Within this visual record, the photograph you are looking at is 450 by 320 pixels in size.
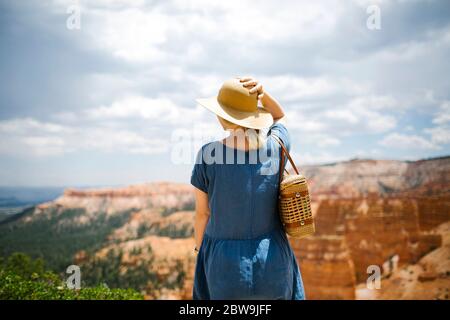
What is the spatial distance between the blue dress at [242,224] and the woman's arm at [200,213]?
0.16 feet

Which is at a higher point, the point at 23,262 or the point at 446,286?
the point at 23,262

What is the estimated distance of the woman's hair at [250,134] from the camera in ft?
6.42

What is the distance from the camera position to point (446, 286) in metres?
21.1

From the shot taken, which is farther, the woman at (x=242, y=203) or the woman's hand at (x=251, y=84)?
the woman's hand at (x=251, y=84)

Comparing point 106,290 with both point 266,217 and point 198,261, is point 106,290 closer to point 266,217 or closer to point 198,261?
point 198,261

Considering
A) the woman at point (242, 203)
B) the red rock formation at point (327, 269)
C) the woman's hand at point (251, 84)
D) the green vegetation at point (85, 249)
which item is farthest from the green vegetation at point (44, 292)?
the red rock formation at point (327, 269)

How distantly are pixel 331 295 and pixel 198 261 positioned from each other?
24339mm

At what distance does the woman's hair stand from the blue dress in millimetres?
31

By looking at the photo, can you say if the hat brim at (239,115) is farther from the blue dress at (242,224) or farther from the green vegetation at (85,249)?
the green vegetation at (85,249)

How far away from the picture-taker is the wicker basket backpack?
1979mm

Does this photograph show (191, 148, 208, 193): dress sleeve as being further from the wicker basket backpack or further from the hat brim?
the wicker basket backpack

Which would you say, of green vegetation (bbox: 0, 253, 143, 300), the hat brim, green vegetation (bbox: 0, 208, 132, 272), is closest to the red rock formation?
green vegetation (bbox: 0, 208, 132, 272)

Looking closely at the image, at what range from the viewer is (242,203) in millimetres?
1938
